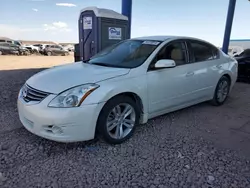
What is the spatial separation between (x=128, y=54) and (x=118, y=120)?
3.83 ft

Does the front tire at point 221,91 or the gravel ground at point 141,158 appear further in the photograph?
the front tire at point 221,91

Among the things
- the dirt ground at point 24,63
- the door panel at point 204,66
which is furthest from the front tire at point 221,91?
the dirt ground at point 24,63

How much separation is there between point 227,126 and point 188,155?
4.54ft

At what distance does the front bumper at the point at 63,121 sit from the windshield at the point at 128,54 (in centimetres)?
96

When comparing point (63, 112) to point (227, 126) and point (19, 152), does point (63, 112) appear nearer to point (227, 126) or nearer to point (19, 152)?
point (19, 152)

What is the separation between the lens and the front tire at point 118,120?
2.88 meters

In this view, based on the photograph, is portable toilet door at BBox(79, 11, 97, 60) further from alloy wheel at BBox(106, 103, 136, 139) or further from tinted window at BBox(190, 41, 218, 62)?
alloy wheel at BBox(106, 103, 136, 139)

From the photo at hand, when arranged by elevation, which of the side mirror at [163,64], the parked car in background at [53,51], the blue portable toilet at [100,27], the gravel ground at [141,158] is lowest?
the parked car in background at [53,51]

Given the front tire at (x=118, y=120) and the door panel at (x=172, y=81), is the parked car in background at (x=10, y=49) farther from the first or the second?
the front tire at (x=118, y=120)

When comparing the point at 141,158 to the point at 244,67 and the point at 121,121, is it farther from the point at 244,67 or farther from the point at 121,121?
the point at 244,67

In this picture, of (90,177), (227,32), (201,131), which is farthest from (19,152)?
(227,32)

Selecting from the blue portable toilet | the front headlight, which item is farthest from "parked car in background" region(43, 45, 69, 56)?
the front headlight

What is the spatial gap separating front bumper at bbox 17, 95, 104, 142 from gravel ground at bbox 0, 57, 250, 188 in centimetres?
26

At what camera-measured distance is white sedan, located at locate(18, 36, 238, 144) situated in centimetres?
269
